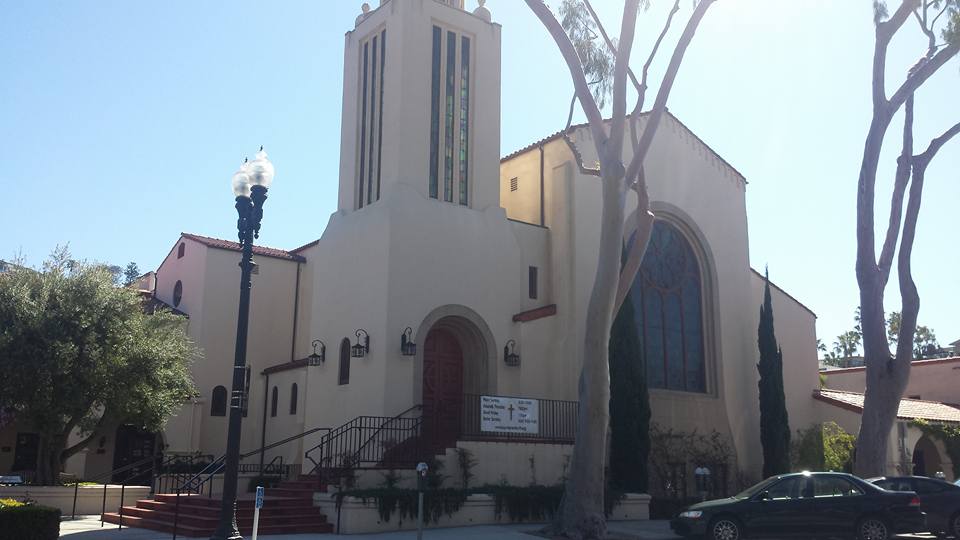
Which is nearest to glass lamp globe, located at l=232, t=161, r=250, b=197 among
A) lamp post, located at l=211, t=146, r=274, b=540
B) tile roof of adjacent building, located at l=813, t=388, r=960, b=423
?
lamp post, located at l=211, t=146, r=274, b=540

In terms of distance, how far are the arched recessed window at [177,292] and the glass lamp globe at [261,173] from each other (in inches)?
716

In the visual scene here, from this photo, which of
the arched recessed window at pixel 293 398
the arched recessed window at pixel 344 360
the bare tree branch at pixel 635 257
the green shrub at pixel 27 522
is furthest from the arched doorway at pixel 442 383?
the green shrub at pixel 27 522

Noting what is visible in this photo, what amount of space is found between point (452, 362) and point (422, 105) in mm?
6547

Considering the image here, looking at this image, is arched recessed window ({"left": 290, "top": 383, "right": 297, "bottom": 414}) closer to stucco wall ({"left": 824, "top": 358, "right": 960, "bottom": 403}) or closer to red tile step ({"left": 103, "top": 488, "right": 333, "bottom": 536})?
red tile step ({"left": 103, "top": 488, "right": 333, "bottom": 536})

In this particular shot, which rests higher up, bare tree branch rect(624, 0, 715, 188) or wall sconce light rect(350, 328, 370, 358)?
bare tree branch rect(624, 0, 715, 188)

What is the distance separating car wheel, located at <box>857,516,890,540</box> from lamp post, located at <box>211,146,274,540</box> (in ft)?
33.7

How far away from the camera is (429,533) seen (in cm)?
1588

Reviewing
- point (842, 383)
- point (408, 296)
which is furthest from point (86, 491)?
point (842, 383)

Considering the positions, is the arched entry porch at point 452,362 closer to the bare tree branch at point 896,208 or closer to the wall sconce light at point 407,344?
the wall sconce light at point 407,344

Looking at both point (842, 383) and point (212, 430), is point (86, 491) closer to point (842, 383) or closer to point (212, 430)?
point (212, 430)

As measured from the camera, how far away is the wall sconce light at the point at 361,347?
784 inches

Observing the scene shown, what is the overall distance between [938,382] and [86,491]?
3427 cm

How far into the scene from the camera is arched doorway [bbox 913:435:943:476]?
102ft

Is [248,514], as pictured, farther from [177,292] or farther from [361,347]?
[177,292]
